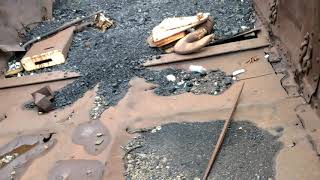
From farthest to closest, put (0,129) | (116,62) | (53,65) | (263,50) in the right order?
(53,65)
(116,62)
(263,50)
(0,129)

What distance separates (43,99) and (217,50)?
215 cm

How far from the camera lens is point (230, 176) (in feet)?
11.3

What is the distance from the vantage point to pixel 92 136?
4.27 metres

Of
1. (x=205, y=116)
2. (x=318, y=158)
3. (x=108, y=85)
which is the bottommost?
(x=318, y=158)

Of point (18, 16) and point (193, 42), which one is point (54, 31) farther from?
point (193, 42)

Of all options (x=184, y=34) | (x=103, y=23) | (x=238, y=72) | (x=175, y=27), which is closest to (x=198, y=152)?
(x=238, y=72)

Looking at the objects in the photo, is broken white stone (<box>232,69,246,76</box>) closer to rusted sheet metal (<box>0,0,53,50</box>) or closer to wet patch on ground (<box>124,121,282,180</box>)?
wet patch on ground (<box>124,121,282,180</box>)

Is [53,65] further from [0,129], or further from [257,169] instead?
[257,169]

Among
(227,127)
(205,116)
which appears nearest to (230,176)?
(227,127)

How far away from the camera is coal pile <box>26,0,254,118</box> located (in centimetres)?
506

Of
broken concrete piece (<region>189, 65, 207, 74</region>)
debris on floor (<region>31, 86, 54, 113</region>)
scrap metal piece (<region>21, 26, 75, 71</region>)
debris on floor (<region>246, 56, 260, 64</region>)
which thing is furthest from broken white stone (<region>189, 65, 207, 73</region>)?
scrap metal piece (<region>21, 26, 75, 71</region>)

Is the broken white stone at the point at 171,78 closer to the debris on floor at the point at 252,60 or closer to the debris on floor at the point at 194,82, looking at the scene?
the debris on floor at the point at 194,82

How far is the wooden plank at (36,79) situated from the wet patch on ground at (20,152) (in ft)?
3.71

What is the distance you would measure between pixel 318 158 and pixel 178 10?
3.76 m
